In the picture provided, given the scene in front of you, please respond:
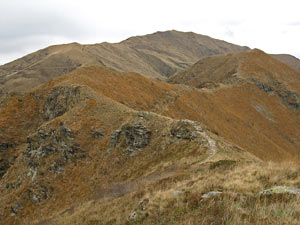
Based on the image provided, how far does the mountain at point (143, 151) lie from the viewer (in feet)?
31.4

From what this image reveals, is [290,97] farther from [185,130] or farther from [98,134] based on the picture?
[98,134]

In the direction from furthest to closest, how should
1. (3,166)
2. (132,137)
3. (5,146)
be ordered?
(5,146) → (3,166) → (132,137)

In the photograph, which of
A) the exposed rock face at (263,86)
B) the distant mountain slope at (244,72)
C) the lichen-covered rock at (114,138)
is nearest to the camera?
the lichen-covered rock at (114,138)

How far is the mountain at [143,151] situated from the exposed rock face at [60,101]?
261 mm

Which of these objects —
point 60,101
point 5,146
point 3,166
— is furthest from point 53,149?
point 5,146

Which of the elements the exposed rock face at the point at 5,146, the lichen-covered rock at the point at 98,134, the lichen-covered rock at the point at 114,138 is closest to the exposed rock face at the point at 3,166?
the exposed rock face at the point at 5,146

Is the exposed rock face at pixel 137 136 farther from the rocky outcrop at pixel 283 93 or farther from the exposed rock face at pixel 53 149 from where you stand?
the rocky outcrop at pixel 283 93

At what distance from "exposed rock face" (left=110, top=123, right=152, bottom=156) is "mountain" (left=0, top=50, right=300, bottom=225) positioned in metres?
0.13

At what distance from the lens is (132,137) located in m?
26.5

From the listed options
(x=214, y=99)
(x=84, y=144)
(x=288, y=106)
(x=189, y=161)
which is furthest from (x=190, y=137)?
(x=288, y=106)

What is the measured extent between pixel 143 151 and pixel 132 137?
2.58 m

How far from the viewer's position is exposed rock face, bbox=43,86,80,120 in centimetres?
4099

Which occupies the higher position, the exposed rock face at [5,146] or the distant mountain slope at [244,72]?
the distant mountain slope at [244,72]

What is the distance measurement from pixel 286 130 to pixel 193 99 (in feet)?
99.4
